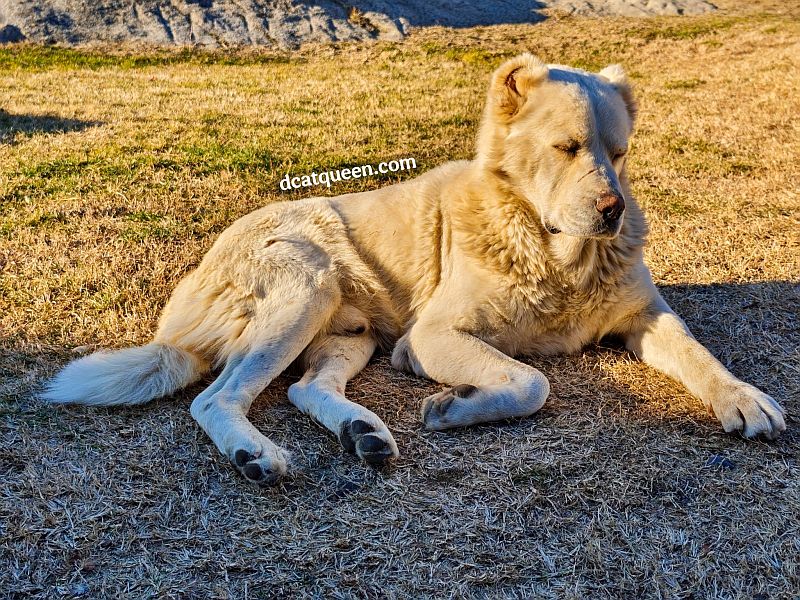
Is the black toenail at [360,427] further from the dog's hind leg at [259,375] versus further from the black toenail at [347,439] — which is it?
the dog's hind leg at [259,375]

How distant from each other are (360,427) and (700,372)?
1446 millimetres

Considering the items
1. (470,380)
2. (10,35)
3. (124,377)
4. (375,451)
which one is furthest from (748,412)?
(10,35)

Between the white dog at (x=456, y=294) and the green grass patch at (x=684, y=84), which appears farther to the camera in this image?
the green grass patch at (x=684, y=84)

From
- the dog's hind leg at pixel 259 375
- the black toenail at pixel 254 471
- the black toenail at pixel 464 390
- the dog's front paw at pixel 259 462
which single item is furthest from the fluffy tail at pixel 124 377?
the black toenail at pixel 464 390

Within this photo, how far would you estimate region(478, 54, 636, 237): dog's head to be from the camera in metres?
3.15

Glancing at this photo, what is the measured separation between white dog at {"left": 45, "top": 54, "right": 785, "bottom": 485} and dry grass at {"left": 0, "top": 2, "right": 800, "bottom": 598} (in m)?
0.13

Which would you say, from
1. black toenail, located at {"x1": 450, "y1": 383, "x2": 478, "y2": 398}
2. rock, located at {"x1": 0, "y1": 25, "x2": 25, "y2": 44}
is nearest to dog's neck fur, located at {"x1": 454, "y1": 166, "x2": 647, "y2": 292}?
black toenail, located at {"x1": 450, "y1": 383, "x2": 478, "y2": 398}

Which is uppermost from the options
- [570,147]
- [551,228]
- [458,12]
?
[570,147]

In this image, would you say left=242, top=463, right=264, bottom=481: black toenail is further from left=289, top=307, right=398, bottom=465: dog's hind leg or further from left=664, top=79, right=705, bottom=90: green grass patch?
left=664, top=79, right=705, bottom=90: green grass patch

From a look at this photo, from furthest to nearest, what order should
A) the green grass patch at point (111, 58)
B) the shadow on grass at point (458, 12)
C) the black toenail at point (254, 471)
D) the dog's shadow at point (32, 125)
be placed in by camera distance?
the shadow on grass at point (458, 12) → the green grass patch at point (111, 58) → the dog's shadow at point (32, 125) → the black toenail at point (254, 471)

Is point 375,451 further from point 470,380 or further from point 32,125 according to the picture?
point 32,125

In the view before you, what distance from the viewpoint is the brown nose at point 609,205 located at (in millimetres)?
3094

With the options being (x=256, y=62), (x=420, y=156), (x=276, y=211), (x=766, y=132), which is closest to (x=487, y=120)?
(x=276, y=211)

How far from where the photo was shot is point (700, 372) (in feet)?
10.6
